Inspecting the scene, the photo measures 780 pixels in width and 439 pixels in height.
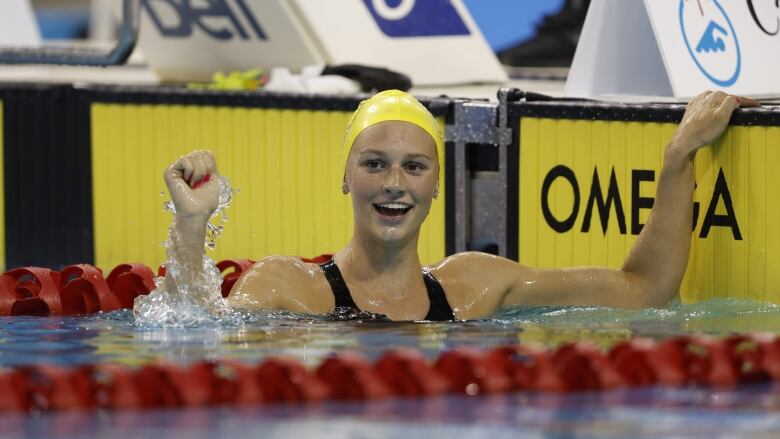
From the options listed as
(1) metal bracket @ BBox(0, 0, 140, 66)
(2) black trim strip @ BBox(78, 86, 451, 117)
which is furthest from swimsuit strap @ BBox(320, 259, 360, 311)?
(1) metal bracket @ BBox(0, 0, 140, 66)

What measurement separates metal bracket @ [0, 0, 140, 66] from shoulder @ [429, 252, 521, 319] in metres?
2.97

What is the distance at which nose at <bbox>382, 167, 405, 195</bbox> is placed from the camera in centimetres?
443

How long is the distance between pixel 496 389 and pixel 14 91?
420 centimetres

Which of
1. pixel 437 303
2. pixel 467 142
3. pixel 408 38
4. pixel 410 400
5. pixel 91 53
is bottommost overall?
pixel 410 400

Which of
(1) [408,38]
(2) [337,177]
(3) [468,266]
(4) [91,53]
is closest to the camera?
(3) [468,266]

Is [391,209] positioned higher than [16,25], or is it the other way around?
[16,25]

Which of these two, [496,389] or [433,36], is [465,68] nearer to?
[433,36]

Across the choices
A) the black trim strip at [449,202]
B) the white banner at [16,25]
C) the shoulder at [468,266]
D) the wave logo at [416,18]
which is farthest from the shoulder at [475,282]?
the white banner at [16,25]

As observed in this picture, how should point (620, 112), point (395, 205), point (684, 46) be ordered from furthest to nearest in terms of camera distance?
point (684, 46) → point (620, 112) → point (395, 205)

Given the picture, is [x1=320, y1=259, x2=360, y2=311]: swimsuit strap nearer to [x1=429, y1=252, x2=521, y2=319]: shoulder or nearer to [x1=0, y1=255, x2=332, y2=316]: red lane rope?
[x1=429, y1=252, x2=521, y2=319]: shoulder

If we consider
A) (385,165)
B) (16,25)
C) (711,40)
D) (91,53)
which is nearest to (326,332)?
(385,165)

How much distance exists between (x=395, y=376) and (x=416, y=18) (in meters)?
4.90

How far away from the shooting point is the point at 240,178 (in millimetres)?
6812

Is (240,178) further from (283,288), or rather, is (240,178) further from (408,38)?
(283,288)
